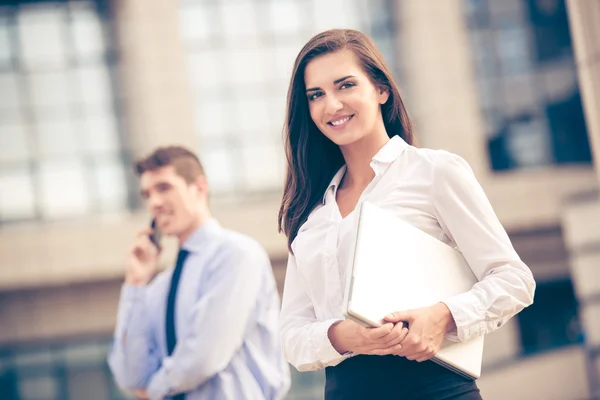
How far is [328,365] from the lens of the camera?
89.7 inches

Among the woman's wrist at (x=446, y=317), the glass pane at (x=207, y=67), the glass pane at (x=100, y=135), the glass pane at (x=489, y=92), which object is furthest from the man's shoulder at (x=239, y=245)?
the glass pane at (x=489, y=92)

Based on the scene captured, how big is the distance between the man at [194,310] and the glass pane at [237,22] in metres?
12.3

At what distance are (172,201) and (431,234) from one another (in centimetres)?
198

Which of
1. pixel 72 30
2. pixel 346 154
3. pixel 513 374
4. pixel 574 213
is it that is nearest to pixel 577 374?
pixel 513 374

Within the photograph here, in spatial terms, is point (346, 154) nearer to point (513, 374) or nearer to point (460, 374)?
point (460, 374)

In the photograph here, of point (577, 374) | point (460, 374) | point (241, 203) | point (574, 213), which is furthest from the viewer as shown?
point (241, 203)

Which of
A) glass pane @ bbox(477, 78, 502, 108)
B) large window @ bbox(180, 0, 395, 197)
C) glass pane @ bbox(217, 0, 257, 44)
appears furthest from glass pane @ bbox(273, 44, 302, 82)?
glass pane @ bbox(477, 78, 502, 108)

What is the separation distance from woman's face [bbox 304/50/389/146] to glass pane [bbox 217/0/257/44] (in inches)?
555

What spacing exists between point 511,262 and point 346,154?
570 millimetres

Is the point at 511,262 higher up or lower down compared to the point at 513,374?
higher up

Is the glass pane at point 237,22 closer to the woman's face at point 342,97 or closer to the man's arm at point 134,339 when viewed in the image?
the man's arm at point 134,339

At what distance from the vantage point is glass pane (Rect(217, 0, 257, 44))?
1617cm

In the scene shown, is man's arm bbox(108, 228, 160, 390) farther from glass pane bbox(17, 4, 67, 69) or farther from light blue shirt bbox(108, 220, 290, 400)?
glass pane bbox(17, 4, 67, 69)

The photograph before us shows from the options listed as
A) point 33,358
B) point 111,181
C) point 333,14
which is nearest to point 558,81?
point 333,14
